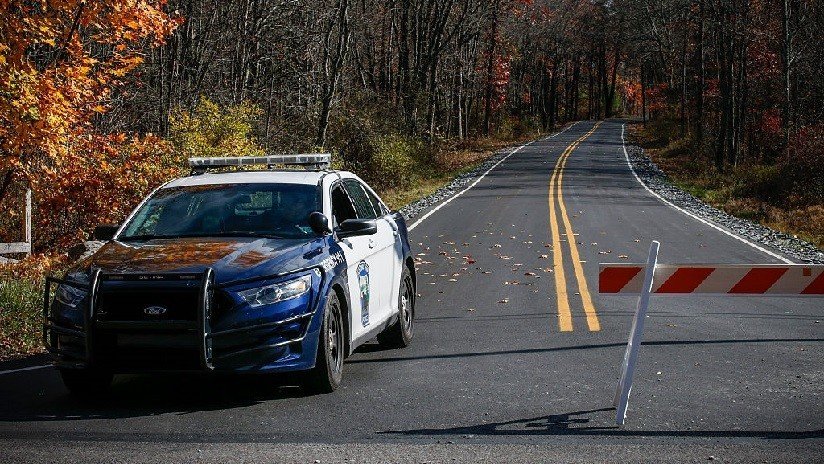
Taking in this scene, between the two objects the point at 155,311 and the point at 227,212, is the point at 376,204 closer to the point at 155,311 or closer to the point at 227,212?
the point at 227,212

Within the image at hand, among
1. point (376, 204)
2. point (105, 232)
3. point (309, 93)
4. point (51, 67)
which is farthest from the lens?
point (309, 93)

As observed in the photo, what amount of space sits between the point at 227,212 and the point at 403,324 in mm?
2178

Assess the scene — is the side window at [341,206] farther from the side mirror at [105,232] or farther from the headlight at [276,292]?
the side mirror at [105,232]

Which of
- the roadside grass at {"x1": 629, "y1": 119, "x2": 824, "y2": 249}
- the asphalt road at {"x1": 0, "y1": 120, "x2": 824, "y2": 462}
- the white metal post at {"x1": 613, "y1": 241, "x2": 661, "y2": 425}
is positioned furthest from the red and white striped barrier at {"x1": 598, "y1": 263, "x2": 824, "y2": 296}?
the roadside grass at {"x1": 629, "y1": 119, "x2": 824, "y2": 249}

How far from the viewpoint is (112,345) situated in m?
7.11

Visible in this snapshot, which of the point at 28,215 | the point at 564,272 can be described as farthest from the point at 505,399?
the point at 28,215

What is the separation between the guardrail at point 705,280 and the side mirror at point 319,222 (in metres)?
2.19

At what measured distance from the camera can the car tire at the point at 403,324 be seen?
9828mm

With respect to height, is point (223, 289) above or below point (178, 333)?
above

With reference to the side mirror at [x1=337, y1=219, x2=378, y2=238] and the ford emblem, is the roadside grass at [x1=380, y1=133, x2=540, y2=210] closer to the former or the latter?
the side mirror at [x1=337, y1=219, x2=378, y2=238]

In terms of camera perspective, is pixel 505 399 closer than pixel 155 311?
No

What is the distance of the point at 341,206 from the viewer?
30.0 feet

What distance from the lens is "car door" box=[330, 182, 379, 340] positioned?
826cm

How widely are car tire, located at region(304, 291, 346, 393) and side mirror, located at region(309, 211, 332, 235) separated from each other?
0.56 meters
